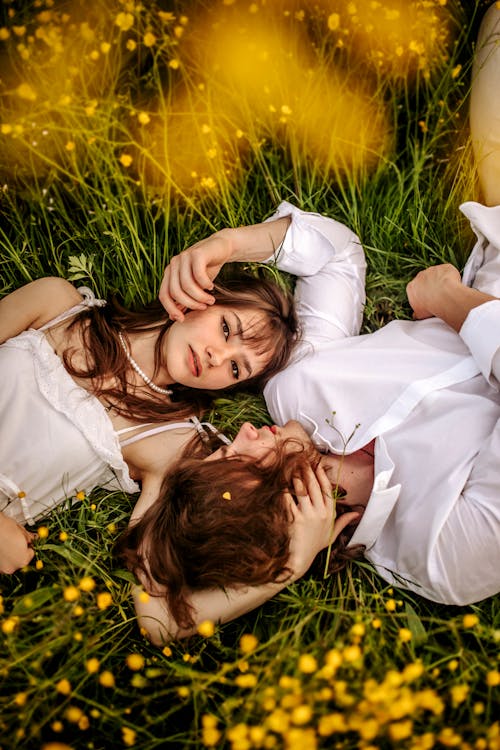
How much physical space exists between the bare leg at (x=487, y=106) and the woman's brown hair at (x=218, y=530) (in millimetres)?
1241

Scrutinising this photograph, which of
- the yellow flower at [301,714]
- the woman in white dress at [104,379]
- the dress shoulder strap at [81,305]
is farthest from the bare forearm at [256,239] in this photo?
the yellow flower at [301,714]

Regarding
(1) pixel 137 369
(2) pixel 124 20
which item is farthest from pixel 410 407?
(2) pixel 124 20

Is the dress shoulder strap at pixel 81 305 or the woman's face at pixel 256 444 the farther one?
the dress shoulder strap at pixel 81 305

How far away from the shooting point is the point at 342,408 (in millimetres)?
1915

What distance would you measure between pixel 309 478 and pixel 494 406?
625mm

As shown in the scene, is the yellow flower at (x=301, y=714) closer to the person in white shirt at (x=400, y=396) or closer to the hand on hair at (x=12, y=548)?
the person in white shirt at (x=400, y=396)

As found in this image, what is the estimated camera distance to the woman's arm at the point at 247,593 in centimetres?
165

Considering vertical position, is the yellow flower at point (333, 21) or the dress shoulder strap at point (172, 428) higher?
the yellow flower at point (333, 21)

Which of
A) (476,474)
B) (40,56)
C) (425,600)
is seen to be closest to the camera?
(476,474)

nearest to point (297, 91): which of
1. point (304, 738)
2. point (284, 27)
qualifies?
point (284, 27)

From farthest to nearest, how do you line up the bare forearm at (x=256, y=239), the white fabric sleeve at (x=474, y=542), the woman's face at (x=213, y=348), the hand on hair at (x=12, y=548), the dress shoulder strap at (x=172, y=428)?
1. the bare forearm at (x=256, y=239)
2. the dress shoulder strap at (x=172, y=428)
3. the woman's face at (x=213, y=348)
4. the hand on hair at (x=12, y=548)
5. the white fabric sleeve at (x=474, y=542)

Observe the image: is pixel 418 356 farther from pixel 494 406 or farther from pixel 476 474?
pixel 476 474

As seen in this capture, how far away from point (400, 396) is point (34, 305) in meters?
1.26

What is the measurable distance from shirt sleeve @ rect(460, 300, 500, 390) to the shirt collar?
1.26 feet
